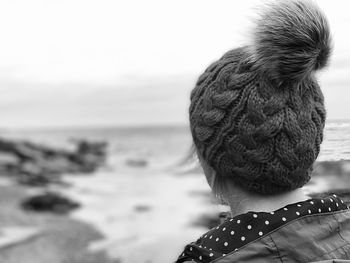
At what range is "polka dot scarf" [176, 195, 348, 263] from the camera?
1226 millimetres

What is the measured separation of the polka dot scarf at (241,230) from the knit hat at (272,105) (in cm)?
6

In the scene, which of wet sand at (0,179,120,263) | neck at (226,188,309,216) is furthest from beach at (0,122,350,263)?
neck at (226,188,309,216)

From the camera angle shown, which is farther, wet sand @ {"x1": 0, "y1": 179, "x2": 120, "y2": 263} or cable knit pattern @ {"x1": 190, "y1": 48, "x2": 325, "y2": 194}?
wet sand @ {"x1": 0, "y1": 179, "x2": 120, "y2": 263}

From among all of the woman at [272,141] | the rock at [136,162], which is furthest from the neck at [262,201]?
the rock at [136,162]

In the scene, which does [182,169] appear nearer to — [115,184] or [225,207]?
[225,207]

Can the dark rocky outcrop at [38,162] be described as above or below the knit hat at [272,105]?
below

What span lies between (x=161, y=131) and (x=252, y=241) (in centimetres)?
2786

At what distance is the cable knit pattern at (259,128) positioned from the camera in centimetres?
123

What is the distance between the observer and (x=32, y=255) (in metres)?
6.52

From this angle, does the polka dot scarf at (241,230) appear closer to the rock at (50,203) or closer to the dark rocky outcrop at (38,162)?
the dark rocky outcrop at (38,162)

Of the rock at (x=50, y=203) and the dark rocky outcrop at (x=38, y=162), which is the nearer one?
the dark rocky outcrop at (x=38, y=162)

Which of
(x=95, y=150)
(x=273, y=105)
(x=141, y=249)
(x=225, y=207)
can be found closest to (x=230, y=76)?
(x=273, y=105)

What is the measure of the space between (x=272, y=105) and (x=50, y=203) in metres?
6.77

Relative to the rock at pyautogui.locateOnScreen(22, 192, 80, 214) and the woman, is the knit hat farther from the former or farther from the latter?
the rock at pyautogui.locateOnScreen(22, 192, 80, 214)
